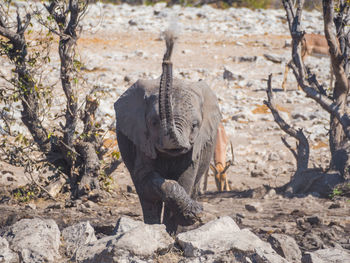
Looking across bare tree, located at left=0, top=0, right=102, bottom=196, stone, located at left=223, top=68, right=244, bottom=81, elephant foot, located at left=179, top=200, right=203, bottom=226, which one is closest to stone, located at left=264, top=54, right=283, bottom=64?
stone, located at left=223, top=68, right=244, bottom=81

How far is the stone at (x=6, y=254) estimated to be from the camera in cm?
437

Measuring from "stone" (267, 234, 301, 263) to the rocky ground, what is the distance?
0.4 inches

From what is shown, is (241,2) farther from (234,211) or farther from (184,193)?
(184,193)

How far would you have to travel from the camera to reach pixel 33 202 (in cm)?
740

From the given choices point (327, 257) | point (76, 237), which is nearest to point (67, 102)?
point (76, 237)

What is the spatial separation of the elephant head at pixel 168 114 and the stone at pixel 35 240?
1165 millimetres

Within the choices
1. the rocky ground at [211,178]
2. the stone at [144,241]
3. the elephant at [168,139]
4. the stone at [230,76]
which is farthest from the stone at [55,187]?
the stone at [230,76]

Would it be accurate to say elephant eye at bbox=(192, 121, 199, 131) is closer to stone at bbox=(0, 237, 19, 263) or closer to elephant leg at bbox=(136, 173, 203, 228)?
elephant leg at bbox=(136, 173, 203, 228)

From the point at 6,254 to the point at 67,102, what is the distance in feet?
10.6

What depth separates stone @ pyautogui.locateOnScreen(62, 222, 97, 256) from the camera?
469cm

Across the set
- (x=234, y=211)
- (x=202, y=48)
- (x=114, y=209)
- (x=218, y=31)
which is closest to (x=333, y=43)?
(x=234, y=211)

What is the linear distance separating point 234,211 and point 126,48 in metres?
11.0

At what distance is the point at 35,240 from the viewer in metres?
4.51

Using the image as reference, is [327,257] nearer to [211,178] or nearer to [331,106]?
[331,106]
